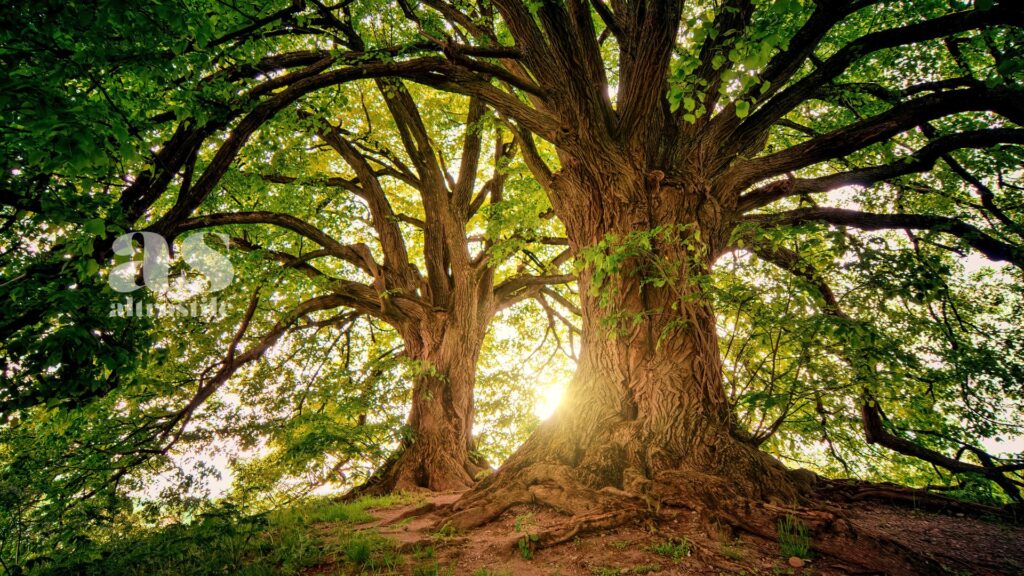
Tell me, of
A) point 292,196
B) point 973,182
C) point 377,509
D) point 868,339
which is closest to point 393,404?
point 377,509

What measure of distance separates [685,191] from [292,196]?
23.5 feet

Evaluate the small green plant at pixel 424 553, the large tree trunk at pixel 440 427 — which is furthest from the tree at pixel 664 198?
the large tree trunk at pixel 440 427

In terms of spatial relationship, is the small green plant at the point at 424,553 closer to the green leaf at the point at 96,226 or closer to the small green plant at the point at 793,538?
the small green plant at the point at 793,538

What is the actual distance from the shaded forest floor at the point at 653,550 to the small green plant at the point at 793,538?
0.02 meters

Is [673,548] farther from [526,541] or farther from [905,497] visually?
[905,497]

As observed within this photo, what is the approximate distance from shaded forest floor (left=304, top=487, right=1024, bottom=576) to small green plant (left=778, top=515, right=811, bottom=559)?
0.07 ft

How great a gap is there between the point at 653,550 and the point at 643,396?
4.82 ft

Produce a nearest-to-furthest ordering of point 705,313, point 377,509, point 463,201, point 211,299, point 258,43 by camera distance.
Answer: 1. point 705,313
2. point 258,43
3. point 377,509
4. point 211,299
5. point 463,201

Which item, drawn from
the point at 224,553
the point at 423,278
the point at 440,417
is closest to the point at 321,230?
the point at 423,278

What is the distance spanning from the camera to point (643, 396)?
413cm

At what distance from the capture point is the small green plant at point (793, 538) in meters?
2.77

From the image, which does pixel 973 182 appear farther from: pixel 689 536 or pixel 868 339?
pixel 689 536

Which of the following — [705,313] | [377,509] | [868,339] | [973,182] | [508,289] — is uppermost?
[973,182]

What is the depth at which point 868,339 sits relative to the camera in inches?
118
